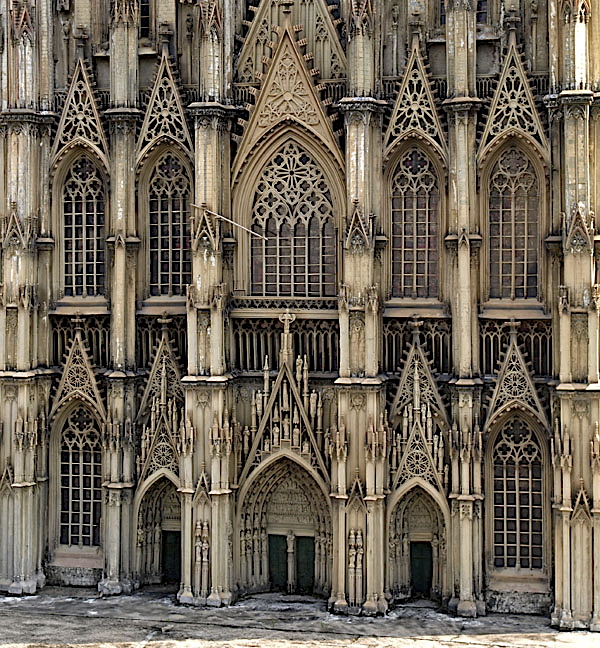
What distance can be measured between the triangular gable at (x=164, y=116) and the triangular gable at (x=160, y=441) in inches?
300

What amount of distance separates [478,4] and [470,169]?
195 inches

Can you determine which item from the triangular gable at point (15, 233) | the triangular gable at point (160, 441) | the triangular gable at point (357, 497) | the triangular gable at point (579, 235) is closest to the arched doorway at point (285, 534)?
the triangular gable at point (357, 497)

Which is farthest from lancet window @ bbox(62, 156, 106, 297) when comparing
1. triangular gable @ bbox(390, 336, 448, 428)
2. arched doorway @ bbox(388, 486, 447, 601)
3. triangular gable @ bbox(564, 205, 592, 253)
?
triangular gable @ bbox(564, 205, 592, 253)

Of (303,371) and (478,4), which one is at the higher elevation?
(478,4)

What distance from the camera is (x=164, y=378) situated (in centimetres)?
3145

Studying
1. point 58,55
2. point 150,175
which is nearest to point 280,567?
point 150,175

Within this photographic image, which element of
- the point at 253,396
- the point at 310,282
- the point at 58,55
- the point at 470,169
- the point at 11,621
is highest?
the point at 58,55

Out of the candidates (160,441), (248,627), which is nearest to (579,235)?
(160,441)

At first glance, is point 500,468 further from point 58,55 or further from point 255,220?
point 58,55

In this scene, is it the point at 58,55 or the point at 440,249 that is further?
the point at 58,55

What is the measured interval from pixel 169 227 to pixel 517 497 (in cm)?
1296

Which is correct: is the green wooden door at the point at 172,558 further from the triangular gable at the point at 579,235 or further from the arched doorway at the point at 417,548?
the triangular gable at the point at 579,235

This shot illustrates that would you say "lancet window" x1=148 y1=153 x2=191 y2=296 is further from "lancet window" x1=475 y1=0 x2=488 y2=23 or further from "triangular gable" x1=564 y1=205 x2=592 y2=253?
"triangular gable" x1=564 y1=205 x2=592 y2=253

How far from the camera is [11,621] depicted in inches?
1145
